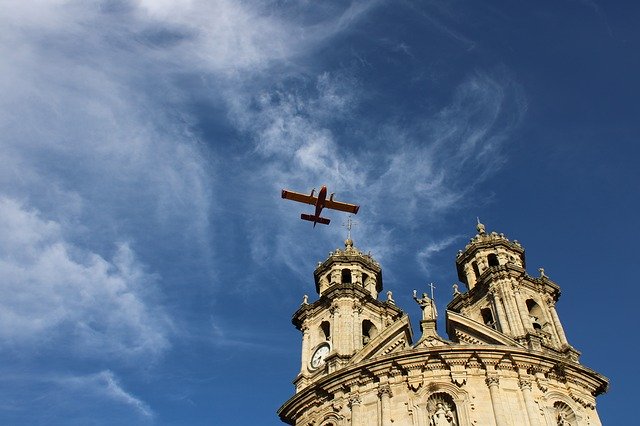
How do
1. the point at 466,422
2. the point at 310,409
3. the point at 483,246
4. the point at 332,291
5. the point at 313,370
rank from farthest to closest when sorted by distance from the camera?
1. the point at 483,246
2. the point at 332,291
3. the point at 313,370
4. the point at 310,409
5. the point at 466,422

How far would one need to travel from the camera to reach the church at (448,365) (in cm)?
2912

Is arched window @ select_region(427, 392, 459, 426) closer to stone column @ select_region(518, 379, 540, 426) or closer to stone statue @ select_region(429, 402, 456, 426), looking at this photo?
stone statue @ select_region(429, 402, 456, 426)

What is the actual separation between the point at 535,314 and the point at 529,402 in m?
13.1

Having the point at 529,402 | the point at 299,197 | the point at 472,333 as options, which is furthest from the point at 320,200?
the point at 529,402

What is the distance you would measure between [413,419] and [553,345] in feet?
44.0


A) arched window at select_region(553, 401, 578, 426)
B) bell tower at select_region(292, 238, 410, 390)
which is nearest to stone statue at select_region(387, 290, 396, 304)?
bell tower at select_region(292, 238, 410, 390)

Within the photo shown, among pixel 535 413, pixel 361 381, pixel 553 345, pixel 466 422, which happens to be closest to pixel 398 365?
pixel 361 381

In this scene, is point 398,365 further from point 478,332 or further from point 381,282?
point 381,282

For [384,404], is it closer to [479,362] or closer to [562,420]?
[479,362]

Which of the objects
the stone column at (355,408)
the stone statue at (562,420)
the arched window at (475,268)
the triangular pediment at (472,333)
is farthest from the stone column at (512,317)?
the stone column at (355,408)

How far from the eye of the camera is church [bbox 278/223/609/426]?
95.6 ft

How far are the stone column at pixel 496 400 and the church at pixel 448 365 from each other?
4 cm

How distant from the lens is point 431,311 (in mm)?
33938

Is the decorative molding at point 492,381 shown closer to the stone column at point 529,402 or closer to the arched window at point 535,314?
the stone column at point 529,402
